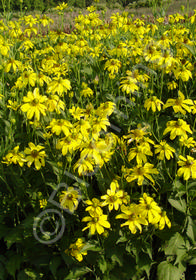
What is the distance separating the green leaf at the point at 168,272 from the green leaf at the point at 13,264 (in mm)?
1026

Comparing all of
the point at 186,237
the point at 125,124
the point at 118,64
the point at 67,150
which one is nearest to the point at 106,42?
the point at 118,64

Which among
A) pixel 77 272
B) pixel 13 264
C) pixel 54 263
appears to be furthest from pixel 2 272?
pixel 77 272

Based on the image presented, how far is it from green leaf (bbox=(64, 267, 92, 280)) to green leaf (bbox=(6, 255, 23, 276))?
0.40 m

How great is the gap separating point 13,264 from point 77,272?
0.50 metres

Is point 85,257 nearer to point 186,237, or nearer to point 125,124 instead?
point 186,237

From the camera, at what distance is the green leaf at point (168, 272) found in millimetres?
2111

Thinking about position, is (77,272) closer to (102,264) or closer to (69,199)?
(102,264)

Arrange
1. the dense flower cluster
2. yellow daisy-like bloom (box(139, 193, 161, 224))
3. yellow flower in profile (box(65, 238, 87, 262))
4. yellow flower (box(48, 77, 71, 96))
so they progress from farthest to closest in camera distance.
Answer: yellow flower (box(48, 77, 71, 96)) < yellow flower in profile (box(65, 238, 87, 262)) < the dense flower cluster < yellow daisy-like bloom (box(139, 193, 161, 224))

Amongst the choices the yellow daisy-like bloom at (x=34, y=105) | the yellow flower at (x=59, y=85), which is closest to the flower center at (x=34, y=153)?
the yellow daisy-like bloom at (x=34, y=105)

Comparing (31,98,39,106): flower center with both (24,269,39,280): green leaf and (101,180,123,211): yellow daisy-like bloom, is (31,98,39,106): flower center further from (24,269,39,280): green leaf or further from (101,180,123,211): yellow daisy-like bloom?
(24,269,39,280): green leaf

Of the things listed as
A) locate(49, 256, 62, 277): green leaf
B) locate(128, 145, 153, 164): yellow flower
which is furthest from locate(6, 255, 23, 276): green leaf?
locate(128, 145, 153, 164): yellow flower

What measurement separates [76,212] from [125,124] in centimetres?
85

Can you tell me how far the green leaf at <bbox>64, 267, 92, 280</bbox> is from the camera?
7.04 feet

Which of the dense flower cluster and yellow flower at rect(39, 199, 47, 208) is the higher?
the dense flower cluster
